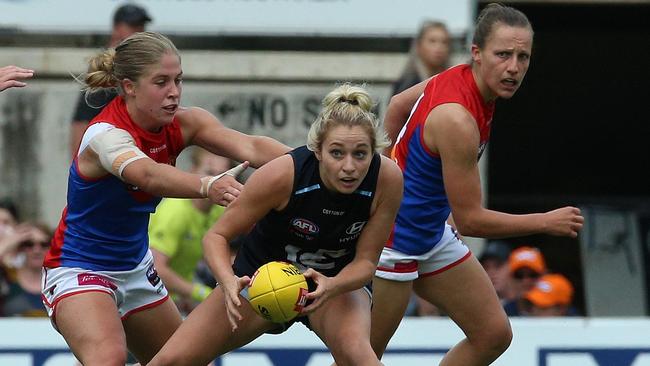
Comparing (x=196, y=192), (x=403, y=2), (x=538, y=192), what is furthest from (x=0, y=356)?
(x=538, y=192)

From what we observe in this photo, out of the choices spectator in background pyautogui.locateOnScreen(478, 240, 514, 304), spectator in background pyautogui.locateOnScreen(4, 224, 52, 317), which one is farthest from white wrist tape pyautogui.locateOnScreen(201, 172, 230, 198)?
spectator in background pyautogui.locateOnScreen(478, 240, 514, 304)

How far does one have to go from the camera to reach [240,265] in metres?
6.89

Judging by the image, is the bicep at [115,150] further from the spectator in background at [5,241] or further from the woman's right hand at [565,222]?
the spectator in background at [5,241]

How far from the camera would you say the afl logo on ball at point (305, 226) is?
6.65 meters

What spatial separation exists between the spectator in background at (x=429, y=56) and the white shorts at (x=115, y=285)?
10.8 ft

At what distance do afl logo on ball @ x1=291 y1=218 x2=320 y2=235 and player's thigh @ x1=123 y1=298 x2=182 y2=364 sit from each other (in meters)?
0.85

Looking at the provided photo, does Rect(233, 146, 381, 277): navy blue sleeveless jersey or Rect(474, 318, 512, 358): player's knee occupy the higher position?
Rect(233, 146, 381, 277): navy blue sleeveless jersey

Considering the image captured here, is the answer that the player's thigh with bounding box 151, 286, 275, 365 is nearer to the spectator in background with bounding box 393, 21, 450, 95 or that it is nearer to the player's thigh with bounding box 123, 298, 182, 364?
the player's thigh with bounding box 123, 298, 182, 364

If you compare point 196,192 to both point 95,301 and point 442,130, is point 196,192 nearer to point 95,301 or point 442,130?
point 95,301

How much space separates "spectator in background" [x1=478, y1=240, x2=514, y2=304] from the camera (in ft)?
34.5

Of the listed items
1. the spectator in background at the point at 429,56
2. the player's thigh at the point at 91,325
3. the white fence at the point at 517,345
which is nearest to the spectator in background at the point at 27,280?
the white fence at the point at 517,345

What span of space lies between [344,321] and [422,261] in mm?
862

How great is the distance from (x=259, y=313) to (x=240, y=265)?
38cm

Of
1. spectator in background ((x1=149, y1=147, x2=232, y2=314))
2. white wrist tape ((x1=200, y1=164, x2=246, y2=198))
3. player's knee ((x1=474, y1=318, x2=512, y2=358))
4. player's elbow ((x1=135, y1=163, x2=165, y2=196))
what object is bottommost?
spectator in background ((x1=149, y1=147, x2=232, y2=314))
